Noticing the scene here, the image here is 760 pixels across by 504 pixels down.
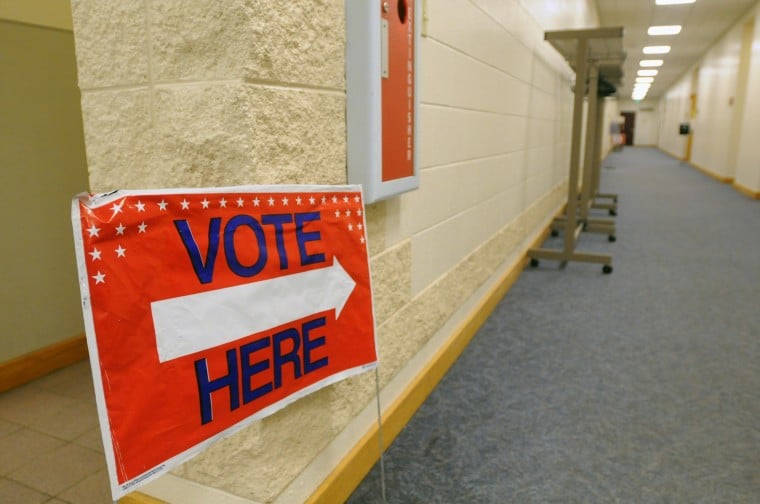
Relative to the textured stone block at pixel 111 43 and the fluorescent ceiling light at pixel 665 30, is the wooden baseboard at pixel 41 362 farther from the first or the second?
the fluorescent ceiling light at pixel 665 30

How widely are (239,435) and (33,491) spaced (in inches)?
36.4

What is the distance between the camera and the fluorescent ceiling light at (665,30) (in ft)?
33.7

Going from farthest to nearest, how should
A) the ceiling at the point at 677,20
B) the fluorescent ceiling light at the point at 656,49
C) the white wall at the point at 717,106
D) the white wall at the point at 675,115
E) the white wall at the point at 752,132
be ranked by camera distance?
the white wall at the point at 675,115, the fluorescent ceiling light at the point at 656,49, the white wall at the point at 717,106, the ceiling at the point at 677,20, the white wall at the point at 752,132

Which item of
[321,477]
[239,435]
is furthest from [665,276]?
[239,435]

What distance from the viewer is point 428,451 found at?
1684 millimetres

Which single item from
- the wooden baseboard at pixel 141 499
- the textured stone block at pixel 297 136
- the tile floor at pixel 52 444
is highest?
the textured stone block at pixel 297 136

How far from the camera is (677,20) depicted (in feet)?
31.5

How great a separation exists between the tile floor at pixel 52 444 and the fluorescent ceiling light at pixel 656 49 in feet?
45.6

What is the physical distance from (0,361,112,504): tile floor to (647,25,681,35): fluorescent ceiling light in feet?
37.3

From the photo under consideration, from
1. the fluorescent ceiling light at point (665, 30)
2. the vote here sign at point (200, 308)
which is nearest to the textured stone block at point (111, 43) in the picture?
the vote here sign at point (200, 308)

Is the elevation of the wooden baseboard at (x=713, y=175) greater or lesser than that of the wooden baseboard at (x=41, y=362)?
greater

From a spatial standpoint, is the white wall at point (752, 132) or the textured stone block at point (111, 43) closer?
the textured stone block at point (111, 43)

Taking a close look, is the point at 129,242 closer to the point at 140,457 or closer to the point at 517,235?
the point at 140,457

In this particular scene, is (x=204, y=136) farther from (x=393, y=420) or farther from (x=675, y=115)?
(x=675, y=115)
